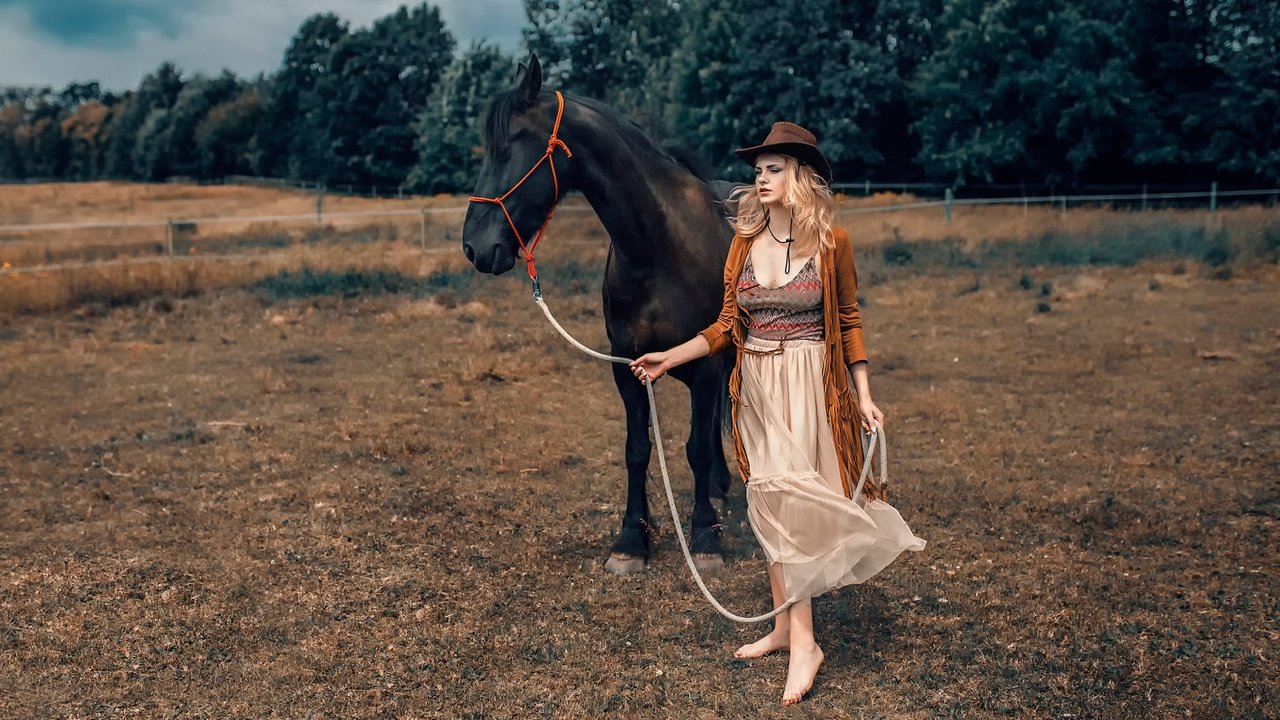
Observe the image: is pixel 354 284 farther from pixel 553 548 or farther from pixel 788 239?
pixel 788 239

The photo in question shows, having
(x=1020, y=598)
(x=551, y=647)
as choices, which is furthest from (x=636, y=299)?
(x=1020, y=598)

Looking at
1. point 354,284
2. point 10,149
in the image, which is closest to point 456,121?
point 354,284

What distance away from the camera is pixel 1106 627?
3920 millimetres

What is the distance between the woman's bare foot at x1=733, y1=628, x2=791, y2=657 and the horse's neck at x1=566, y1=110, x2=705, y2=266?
5.30ft

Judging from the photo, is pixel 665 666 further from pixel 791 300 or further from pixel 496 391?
pixel 496 391

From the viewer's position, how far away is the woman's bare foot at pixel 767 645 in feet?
12.1

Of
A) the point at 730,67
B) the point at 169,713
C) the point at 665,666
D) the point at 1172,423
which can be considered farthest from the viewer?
the point at 730,67

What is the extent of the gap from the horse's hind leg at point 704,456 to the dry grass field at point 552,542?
131 millimetres

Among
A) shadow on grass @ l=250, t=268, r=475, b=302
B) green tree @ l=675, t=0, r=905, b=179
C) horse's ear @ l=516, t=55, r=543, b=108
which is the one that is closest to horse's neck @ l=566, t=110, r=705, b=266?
horse's ear @ l=516, t=55, r=543, b=108

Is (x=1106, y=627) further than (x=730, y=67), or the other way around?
(x=730, y=67)

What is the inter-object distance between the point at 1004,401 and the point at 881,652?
16.0 feet

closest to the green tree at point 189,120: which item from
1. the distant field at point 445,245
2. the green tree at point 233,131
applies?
the green tree at point 233,131

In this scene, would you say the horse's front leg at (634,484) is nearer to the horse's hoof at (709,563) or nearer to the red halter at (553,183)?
the horse's hoof at (709,563)

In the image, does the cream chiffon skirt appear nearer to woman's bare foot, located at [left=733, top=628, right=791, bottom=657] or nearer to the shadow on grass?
woman's bare foot, located at [left=733, top=628, right=791, bottom=657]
